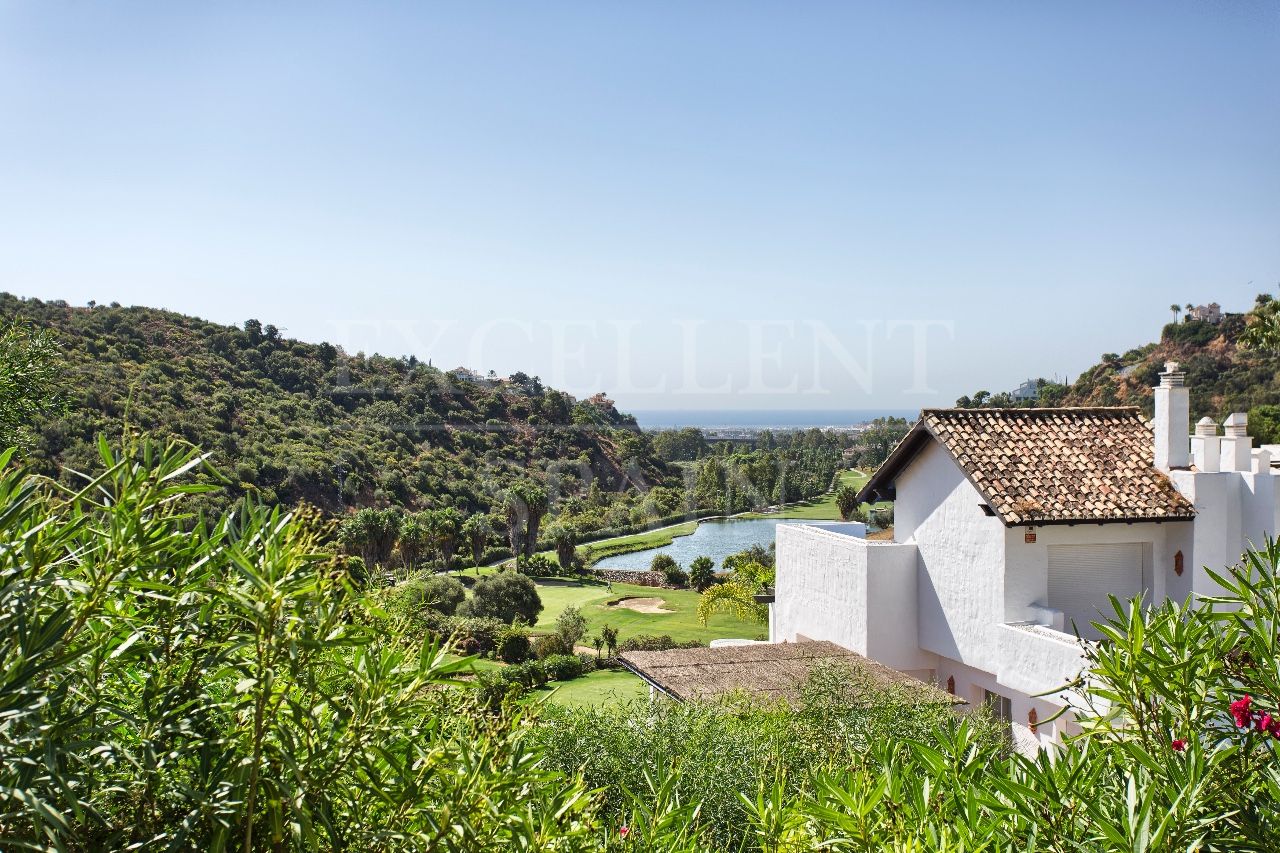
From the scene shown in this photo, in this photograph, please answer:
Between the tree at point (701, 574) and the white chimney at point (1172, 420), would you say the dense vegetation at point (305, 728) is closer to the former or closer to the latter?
→ the white chimney at point (1172, 420)

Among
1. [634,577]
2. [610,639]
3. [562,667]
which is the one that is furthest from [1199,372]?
[562,667]

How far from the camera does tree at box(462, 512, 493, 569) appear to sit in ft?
173

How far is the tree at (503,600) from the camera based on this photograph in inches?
1452

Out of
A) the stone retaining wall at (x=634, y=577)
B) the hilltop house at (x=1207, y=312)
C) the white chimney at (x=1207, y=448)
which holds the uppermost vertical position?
the hilltop house at (x=1207, y=312)

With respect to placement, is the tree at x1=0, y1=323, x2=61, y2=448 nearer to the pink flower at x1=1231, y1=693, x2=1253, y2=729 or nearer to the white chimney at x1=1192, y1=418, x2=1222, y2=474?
the pink flower at x1=1231, y1=693, x2=1253, y2=729

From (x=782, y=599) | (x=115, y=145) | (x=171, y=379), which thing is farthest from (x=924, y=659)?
(x=171, y=379)

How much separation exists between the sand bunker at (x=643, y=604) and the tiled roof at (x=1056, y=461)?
97.4ft

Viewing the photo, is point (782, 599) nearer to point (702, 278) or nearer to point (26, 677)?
point (26, 677)

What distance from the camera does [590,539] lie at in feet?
210

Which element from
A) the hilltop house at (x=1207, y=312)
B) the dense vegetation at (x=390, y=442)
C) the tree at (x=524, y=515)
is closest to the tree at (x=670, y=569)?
the dense vegetation at (x=390, y=442)

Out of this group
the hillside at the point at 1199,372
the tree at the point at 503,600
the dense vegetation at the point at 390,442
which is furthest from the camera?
the dense vegetation at the point at 390,442

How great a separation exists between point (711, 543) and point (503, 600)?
2648 centimetres

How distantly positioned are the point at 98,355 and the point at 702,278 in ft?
112

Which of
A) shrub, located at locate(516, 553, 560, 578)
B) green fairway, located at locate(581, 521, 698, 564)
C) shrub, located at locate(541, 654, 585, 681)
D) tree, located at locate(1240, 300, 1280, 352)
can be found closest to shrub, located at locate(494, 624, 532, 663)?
shrub, located at locate(541, 654, 585, 681)
